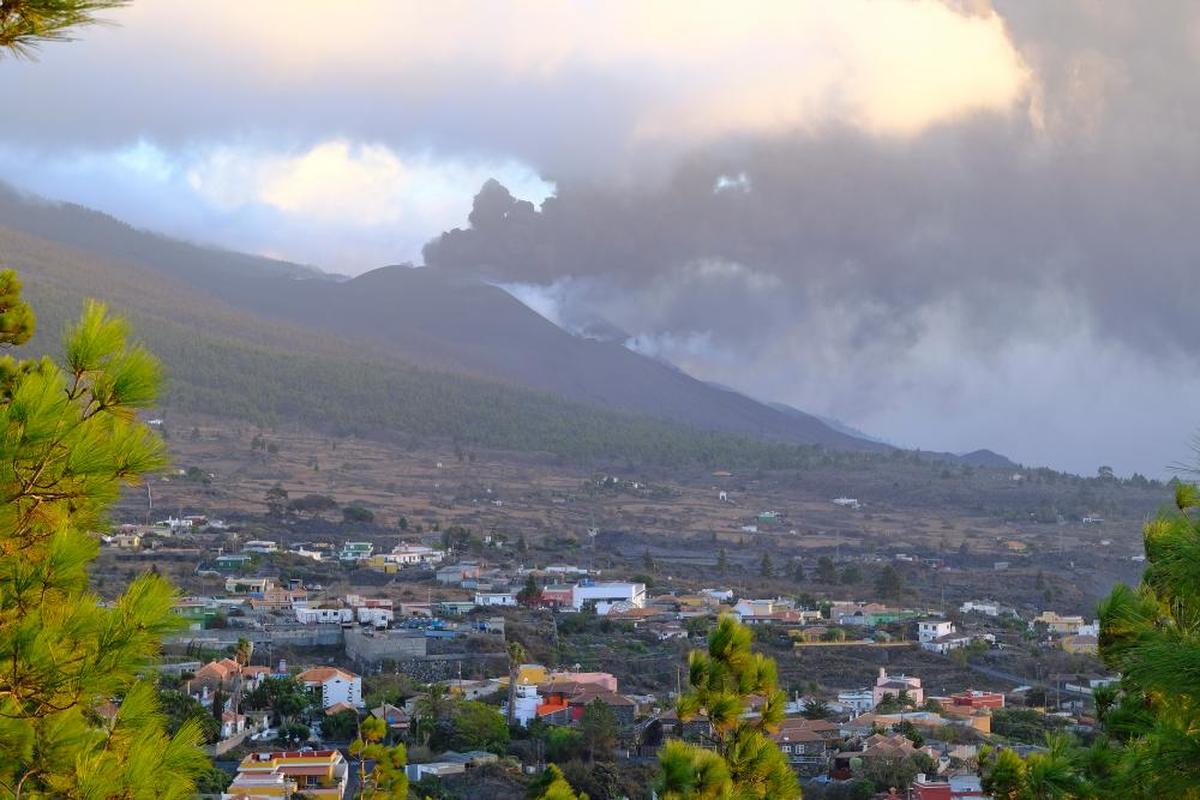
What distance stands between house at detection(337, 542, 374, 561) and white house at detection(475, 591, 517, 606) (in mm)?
11784

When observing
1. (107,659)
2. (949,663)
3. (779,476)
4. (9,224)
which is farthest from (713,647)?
(9,224)

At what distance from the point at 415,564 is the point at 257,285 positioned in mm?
111571

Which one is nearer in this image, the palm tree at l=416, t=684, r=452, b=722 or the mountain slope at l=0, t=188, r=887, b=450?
the palm tree at l=416, t=684, r=452, b=722

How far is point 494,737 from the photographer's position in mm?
31625

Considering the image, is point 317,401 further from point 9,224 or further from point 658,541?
point 9,224

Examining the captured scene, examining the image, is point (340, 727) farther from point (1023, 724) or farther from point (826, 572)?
point (826, 572)

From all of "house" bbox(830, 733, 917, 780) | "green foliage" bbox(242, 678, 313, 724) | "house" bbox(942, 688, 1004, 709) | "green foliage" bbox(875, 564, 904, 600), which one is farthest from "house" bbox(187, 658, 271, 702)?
"green foliage" bbox(875, 564, 904, 600)

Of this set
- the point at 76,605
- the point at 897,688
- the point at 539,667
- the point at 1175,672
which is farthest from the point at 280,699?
the point at 1175,672

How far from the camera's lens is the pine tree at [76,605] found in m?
4.91

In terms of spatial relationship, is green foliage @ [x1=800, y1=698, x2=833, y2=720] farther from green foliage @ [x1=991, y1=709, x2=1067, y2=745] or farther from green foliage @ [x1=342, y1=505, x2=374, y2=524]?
green foliage @ [x1=342, y1=505, x2=374, y2=524]

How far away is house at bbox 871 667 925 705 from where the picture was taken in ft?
128

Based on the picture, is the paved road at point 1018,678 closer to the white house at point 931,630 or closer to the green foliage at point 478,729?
the white house at point 931,630

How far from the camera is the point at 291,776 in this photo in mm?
25438

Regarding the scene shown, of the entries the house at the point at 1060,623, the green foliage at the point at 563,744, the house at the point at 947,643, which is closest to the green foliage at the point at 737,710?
the green foliage at the point at 563,744
